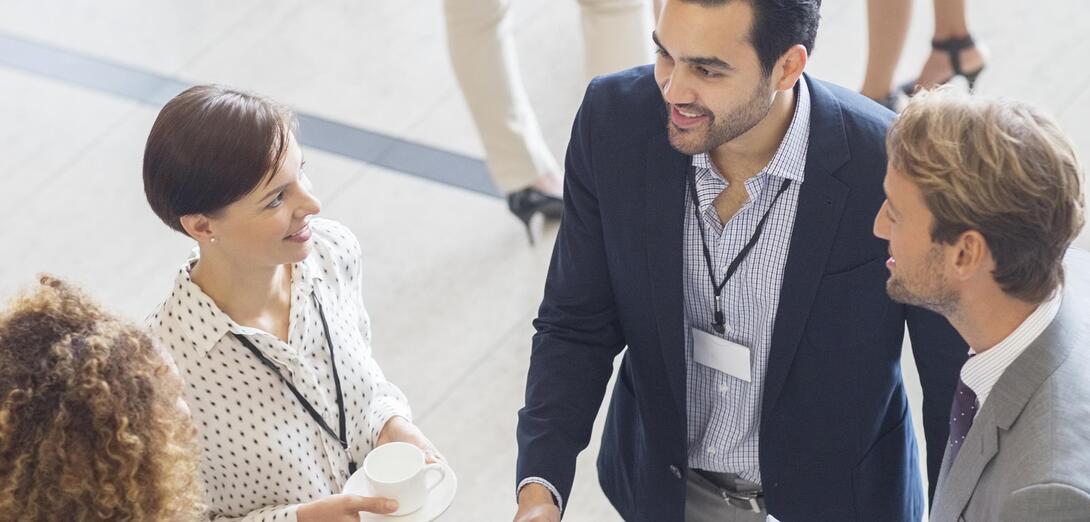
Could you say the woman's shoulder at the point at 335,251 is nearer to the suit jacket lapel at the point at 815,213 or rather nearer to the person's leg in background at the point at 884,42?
the suit jacket lapel at the point at 815,213

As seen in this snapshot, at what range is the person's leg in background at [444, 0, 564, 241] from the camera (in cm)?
399

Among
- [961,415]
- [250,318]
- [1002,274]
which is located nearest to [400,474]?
[250,318]

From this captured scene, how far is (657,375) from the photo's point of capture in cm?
229

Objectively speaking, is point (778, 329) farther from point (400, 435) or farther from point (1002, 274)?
point (400, 435)

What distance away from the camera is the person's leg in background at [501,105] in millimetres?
3994

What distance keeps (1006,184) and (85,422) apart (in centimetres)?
123

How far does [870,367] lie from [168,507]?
1.17 m

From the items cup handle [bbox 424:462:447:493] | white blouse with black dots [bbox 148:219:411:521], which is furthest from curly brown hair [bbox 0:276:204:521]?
cup handle [bbox 424:462:447:493]

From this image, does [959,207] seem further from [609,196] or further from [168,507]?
[168,507]

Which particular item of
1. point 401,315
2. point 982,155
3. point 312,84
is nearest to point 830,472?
point 982,155

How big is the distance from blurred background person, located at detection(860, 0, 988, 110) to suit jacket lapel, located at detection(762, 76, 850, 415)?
2.04m

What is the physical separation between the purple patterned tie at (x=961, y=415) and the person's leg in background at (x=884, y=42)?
2.26 metres

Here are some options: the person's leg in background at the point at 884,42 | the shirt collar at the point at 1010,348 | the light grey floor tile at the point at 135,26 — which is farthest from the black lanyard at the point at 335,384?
the light grey floor tile at the point at 135,26

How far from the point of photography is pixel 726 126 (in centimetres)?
205
